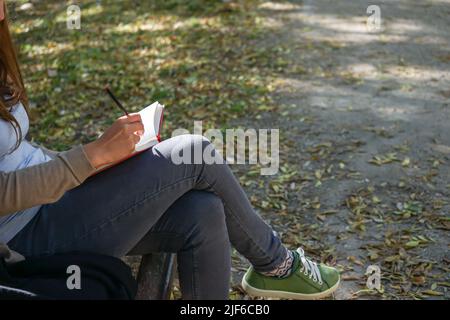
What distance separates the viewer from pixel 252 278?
263cm

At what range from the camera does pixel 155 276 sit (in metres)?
2.28

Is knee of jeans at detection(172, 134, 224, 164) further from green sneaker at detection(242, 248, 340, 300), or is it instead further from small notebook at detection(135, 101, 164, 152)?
green sneaker at detection(242, 248, 340, 300)

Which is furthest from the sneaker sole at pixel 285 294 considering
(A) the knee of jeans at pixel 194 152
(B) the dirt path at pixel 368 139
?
(A) the knee of jeans at pixel 194 152

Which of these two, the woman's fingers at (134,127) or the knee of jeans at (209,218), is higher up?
the woman's fingers at (134,127)

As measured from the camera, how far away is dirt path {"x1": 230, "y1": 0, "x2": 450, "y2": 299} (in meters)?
3.14

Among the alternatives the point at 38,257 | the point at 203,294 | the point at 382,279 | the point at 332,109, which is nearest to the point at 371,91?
the point at 332,109

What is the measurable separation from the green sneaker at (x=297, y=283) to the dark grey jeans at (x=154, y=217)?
358 mm

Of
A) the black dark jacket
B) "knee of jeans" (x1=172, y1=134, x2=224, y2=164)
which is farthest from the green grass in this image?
the black dark jacket

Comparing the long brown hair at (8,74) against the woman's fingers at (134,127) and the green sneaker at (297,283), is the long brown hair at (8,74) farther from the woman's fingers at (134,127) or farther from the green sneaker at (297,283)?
the green sneaker at (297,283)

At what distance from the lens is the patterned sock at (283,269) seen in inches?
101

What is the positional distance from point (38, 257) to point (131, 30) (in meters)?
4.90

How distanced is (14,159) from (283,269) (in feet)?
3.50

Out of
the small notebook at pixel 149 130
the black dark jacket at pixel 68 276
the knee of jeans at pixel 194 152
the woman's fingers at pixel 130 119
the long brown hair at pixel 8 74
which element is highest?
the long brown hair at pixel 8 74

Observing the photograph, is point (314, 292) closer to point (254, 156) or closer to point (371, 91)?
point (254, 156)
